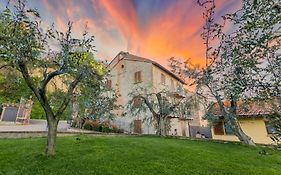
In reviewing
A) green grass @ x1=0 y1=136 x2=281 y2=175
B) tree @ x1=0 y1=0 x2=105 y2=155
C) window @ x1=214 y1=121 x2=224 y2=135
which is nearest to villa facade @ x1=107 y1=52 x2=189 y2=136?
window @ x1=214 y1=121 x2=224 y2=135

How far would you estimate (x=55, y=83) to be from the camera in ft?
33.7

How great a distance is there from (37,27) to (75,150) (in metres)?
5.25

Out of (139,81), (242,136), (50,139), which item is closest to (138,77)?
(139,81)

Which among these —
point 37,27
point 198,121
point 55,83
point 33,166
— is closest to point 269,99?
point 33,166

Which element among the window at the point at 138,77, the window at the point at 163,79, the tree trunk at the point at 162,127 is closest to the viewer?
the tree trunk at the point at 162,127

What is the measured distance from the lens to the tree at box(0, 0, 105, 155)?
20.9 ft

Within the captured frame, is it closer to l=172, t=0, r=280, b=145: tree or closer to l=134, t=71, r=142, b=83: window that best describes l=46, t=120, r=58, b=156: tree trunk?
l=172, t=0, r=280, b=145: tree

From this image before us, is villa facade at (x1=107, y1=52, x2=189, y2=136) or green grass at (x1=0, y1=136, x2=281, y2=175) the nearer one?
green grass at (x1=0, y1=136, x2=281, y2=175)

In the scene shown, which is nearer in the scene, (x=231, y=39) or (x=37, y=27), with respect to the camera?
(x=231, y=39)

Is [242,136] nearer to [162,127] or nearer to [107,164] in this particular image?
[162,127]

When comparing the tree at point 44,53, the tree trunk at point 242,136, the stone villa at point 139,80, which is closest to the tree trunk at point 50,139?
the tree at point 44,53

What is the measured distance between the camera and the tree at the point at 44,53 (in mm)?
6359

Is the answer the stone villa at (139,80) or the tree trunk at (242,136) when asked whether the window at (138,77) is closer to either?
the stone villa at (139,80)

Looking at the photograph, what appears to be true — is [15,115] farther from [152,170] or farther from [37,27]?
[152,170]
